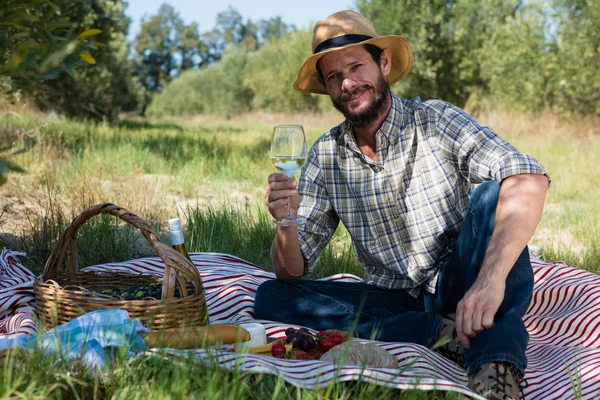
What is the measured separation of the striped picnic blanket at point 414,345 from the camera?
7.62ft

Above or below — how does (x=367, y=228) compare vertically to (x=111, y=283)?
above

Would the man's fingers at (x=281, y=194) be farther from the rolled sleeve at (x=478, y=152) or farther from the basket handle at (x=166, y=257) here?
the rolled sleeve at (x=478, y=152)

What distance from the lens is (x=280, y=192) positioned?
9.46 ft

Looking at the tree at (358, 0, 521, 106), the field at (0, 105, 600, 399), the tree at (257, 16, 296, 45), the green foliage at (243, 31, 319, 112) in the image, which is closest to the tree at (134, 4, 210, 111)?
the tree at (257, 16, 296, 45)

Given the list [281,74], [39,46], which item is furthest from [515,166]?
[281,74]

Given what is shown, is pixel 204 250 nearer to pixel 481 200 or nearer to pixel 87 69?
pixel 481 200

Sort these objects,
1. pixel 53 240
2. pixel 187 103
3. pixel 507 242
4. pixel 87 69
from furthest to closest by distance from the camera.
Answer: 1. pixel 187 103
2. pixel 87 69
3. pixel 53 240
4. pixel 507 242

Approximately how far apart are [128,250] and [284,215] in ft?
6.66

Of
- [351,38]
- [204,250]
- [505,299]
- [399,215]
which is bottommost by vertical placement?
[204,250]

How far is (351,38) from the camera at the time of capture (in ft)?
10.8

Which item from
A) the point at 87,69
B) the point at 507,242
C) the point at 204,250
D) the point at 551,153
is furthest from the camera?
the point at 87,69

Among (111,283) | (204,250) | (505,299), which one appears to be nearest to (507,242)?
(505,299)

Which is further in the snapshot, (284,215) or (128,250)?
(128,250)

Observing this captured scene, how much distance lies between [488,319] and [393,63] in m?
1.65
